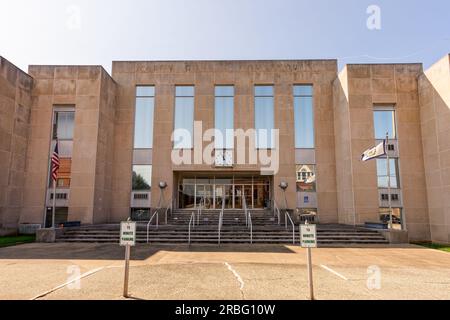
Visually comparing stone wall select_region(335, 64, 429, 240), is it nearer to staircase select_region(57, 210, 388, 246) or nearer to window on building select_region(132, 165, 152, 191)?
staircase select_region(57, 210, 388, 246)

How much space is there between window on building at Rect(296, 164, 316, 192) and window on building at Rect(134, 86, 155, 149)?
407 inches

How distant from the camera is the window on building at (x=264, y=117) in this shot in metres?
20.0

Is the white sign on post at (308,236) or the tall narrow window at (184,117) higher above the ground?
the tall narrow window at (184,117)

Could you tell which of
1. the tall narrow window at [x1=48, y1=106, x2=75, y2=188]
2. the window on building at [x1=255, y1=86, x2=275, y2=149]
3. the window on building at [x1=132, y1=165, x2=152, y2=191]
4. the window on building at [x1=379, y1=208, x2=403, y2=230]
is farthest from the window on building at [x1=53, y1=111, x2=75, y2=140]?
the window on building at [x1=379, y1=208, x2=403, y2=230]

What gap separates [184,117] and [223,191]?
19.7 feet

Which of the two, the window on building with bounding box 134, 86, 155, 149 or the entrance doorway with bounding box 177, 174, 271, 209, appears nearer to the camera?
the window on building with bounding box 134, 86, 155, 149

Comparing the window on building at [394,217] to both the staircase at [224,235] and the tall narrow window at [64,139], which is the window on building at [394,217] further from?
the tall narrow window at [64,139]

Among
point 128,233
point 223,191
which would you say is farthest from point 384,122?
point 128,233

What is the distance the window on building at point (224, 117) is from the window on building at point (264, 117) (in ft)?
5.78

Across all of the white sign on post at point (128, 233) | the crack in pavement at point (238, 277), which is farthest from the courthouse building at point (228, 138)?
the white sign on post at point (128, 233)

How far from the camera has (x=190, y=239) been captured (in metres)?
13.4

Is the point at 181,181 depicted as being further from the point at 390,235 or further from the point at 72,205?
the point at 390,235

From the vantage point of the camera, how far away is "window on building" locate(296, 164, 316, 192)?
19.6m

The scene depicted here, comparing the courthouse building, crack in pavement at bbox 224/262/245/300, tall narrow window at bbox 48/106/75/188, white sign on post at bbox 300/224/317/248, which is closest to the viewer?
white sign on post at bbox 300/224/317/248
